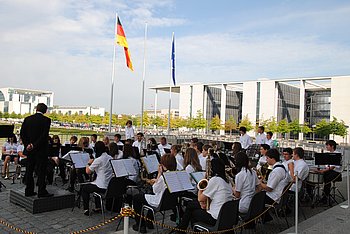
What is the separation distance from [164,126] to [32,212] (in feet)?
232

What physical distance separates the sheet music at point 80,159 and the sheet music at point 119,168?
167cm

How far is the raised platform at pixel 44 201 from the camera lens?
6992 mm

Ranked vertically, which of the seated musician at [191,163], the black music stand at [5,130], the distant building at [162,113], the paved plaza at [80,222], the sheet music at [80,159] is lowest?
the paved plaza at [80,222]

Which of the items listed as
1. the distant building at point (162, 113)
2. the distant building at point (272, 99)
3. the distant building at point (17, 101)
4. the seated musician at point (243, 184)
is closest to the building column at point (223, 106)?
the distant building at point (272, 99)

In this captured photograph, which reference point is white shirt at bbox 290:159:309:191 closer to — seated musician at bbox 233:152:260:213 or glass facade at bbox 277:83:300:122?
seated musician at bbox 233:152:260:213

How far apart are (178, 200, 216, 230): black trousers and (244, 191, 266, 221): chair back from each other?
780 mm

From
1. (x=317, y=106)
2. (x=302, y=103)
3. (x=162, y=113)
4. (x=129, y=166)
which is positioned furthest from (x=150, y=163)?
(x=162, y=113)

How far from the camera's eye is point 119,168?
22.8 feet

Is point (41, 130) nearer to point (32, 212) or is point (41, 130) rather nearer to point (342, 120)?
point (32, 212)

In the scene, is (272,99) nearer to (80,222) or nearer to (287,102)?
(287,102)

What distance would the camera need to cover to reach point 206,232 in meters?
4.66

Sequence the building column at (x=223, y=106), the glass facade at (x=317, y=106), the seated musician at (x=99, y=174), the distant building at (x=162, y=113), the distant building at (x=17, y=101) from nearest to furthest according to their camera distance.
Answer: the seated musician at (x=99, y=174) → the glass facade at (x=317, y=106) → the building column at (x=223, y=106) → the distant building at (x=162, y=113) → the distant building at (x=17, y=101)

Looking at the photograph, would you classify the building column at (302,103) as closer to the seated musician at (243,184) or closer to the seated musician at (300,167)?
the seated musician at (300,167)

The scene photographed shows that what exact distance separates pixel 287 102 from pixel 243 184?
70801 millimetres
